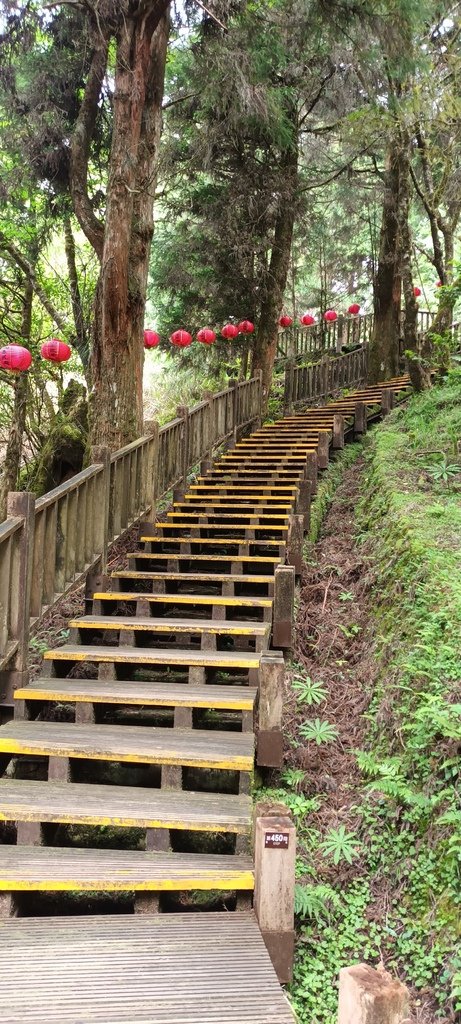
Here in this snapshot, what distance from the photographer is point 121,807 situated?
316 centimetres

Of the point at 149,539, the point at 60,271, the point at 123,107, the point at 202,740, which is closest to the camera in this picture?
the point at 202,740

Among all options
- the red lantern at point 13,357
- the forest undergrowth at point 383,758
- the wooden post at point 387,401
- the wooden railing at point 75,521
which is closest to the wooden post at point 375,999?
the forest undergrowth at point 383,758

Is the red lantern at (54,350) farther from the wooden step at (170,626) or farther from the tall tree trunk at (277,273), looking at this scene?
the tall tree trunk at (277,273)

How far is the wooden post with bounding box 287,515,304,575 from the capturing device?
6.05 m

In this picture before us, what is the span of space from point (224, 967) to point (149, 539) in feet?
14.8

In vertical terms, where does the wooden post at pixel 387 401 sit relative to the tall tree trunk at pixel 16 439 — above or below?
above

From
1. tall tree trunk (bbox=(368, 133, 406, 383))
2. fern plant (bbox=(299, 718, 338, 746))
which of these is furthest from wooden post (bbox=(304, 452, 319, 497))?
tall tree trunk (bbox=(368, 133, 406, 383))

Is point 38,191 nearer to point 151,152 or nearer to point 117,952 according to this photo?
point 151,152

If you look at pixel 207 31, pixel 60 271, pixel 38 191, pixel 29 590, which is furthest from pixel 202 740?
pixel 60 271

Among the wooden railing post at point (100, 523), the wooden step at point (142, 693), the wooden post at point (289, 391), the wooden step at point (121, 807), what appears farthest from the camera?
the wooden post at point (289, 391)

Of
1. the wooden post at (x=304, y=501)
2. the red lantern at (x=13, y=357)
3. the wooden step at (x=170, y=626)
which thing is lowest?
the wooden step at (x=170, y=626)

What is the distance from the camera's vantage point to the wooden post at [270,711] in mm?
3621

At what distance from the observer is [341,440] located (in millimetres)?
9945

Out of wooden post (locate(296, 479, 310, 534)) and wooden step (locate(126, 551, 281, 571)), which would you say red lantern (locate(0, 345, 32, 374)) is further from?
wooden post (locate(296, 479, 310, 534))
